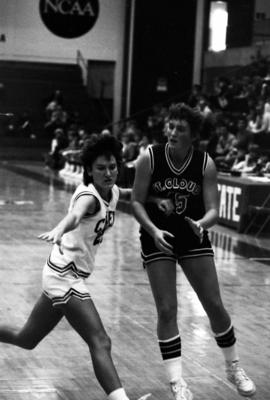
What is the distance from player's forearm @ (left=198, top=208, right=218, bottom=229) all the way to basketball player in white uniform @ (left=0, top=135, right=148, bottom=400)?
0.58 metres

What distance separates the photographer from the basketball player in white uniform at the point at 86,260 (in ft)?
17.9

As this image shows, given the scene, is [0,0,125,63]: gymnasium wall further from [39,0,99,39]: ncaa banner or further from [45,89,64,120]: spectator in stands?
[45,89,64,120]: spectator in stands

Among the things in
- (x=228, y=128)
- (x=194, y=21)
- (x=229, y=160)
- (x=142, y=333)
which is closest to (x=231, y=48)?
(x=194, y=21)

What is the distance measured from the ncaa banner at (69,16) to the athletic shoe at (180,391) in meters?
23.9

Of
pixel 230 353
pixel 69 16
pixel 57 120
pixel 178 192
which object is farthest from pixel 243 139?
pixel 178 192

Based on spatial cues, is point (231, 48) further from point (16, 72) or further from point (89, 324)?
point (89, 324)

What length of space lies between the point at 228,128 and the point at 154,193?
63.1ft

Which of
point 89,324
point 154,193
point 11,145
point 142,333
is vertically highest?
point 154,193

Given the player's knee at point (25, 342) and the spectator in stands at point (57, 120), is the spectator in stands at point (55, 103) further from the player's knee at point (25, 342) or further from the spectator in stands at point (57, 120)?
the player's knee at point (25, 342)

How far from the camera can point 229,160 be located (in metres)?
20.8

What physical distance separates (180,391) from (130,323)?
260 centimetres

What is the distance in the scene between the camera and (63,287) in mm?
5594

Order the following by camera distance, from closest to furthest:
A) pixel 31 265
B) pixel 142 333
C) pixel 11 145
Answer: pixel 142 333 < pixel 31 265 < pixel 11 145

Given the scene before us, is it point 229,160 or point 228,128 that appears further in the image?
point 228,128
